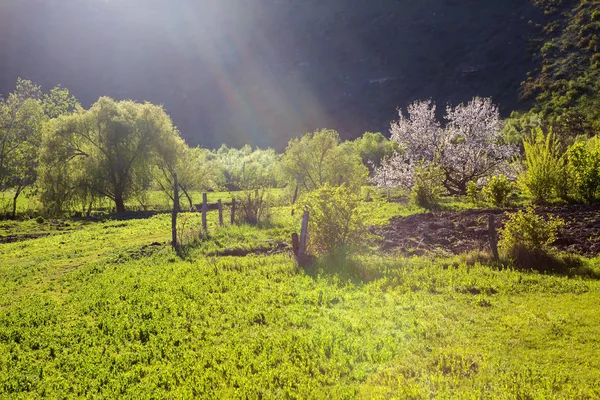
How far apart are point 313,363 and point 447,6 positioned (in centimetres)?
18646

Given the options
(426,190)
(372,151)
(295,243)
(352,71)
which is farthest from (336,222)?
(352,71)

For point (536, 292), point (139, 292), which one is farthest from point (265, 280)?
point (536, 292)

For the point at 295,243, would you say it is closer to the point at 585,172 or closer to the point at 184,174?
the point at 585,172

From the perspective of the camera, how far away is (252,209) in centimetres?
2533

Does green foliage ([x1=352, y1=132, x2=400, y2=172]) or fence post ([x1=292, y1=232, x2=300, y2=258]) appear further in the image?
green foliage ([x1=352, y1=132, x2=400, y2=172])

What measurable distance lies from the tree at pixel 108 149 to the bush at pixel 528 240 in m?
38.0

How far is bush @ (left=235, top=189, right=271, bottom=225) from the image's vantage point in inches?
993

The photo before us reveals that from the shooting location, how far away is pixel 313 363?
7707 mm

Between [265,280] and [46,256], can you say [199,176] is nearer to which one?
[46,256]

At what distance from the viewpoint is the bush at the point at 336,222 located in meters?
16.2

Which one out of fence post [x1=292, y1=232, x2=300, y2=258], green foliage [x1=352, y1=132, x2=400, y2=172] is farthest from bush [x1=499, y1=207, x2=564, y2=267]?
green foliage [x1=352, y1=132, x2=400, y2=172]

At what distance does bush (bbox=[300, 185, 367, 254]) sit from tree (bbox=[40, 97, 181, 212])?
104ft

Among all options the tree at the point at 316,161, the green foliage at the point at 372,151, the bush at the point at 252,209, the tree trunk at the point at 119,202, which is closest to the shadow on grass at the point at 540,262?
the bush at the point at 252,209

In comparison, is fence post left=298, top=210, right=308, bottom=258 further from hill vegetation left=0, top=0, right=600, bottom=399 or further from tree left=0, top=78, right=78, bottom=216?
tree left=0, top=78, right=78, bottom=216
